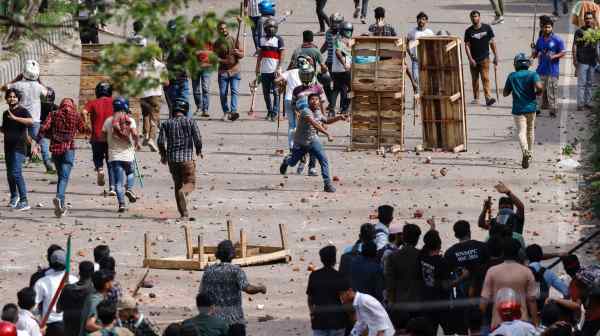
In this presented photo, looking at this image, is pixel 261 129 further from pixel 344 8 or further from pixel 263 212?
pixel 344 8

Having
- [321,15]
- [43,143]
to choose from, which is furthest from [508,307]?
[321,15]

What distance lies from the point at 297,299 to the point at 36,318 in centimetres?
401

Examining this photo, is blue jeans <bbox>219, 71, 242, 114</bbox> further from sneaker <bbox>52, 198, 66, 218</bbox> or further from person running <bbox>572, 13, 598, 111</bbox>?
sneaker <bbox>52, 198, 66, 218</bbox>

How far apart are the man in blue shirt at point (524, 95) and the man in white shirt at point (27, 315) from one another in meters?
11.0

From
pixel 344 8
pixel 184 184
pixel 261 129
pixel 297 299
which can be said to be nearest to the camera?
pixel 297 299

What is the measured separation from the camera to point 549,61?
26375mm

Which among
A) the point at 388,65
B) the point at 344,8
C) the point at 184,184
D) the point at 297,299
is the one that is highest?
the point at 344,8

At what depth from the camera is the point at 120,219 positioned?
20.3m

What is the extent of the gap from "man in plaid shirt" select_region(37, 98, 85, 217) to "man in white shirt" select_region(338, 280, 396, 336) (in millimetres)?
8073

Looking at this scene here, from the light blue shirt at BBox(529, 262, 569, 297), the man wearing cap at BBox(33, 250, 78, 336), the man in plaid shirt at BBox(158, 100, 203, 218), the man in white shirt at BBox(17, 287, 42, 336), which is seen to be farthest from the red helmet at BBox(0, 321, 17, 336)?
the man in plaid shirt at BBox(158, 100, 203, 218)

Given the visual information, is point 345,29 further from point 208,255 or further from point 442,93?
Result: point 208,255

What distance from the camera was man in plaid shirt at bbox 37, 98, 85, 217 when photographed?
20.2 meters

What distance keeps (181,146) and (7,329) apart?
781cm

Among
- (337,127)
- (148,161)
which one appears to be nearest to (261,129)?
(337,127)
